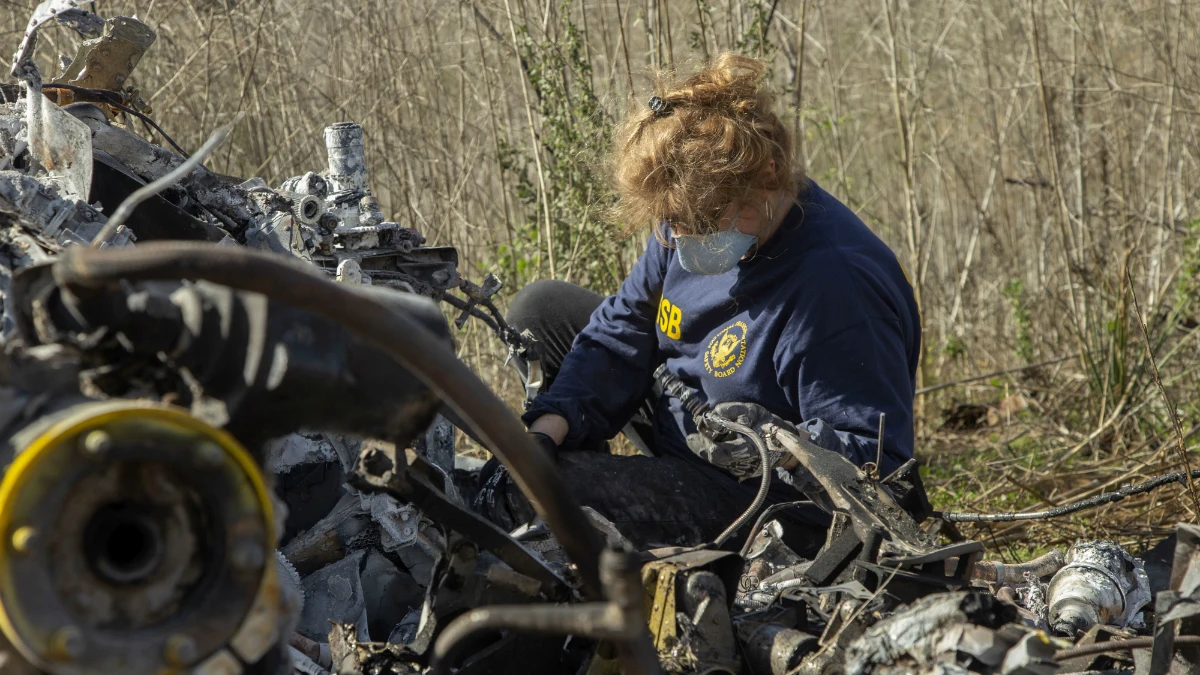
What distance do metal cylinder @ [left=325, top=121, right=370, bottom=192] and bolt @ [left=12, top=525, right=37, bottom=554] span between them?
167 cm

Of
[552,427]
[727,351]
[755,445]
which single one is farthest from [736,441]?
[552,427]

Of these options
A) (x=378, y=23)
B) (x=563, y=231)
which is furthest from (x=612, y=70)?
(x=378, y=23)

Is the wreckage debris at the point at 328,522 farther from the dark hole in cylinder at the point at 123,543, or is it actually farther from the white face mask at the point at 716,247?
the white face mask at the point at 716,247

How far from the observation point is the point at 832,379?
2.50 meters

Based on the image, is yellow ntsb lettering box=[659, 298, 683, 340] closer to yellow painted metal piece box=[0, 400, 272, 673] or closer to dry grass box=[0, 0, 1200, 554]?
dry grass box=[0, 0, 1200, 554]

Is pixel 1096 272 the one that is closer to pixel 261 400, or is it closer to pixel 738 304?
pixel 738 304

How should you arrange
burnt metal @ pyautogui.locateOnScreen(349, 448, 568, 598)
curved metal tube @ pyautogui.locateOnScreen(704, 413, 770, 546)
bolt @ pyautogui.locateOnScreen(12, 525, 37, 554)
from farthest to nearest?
1. curved metal tube @ pyautogui.locateOnScreen(704, 413, 770, 546)
2. burnt metal @ pyautogui.locateOnScreen(349, 448, 568, 598)
3. bolt @ pyautogui.locateOnScreen(12, 525, 37, 554)

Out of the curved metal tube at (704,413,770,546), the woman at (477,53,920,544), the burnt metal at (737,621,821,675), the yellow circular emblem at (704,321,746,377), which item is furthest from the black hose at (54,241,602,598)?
the yellow circular emblem at (704,321,746,377)

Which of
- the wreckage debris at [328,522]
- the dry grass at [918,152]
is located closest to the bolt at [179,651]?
the wreckage debris at [328,522]

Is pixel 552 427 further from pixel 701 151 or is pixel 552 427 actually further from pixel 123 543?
pixel 123 543

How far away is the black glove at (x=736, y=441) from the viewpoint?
2.12 metres

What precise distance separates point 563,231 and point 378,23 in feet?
3.67

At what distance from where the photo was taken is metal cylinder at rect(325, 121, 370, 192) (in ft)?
8.48

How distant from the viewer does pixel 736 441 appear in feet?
7.29
